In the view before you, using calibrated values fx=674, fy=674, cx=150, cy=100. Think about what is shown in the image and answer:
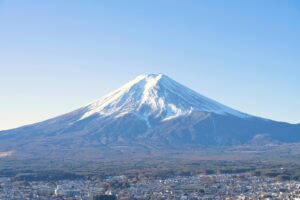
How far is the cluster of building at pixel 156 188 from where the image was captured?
127 ft

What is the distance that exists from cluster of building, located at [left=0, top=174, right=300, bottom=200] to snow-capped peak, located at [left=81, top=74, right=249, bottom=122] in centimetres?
6329

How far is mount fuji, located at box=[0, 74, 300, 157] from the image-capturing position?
101250mm

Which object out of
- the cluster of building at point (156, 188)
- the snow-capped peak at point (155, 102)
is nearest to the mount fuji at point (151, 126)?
the snow-capped peak at point (155, 102)

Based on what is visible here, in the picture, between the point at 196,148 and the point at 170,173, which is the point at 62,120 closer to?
the point at 196,148

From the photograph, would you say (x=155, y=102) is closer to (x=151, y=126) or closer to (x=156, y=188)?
(x=151, y=126)

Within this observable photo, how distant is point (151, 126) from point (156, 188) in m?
67.2

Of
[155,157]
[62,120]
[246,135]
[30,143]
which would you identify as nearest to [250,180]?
[155,157]

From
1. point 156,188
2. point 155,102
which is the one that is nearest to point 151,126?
point 155,102

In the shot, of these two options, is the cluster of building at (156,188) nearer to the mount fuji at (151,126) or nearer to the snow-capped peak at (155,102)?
the mount fuji at (151,126)

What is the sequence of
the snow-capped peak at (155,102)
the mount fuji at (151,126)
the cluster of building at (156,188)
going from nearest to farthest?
the cluster of building at (156,188) < the mount fuji at (151,126) < the snow-capped peak at (155,102)

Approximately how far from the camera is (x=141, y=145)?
98375mm

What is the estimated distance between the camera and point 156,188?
43594 millimetres

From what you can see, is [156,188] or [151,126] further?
[151,126]

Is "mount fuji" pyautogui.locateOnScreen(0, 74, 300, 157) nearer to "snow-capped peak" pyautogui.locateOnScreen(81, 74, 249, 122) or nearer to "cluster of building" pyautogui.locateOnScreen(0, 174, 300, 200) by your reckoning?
"snow-capped peak" pyautogui.locateOnScreen(81, 74, 249, 122)
